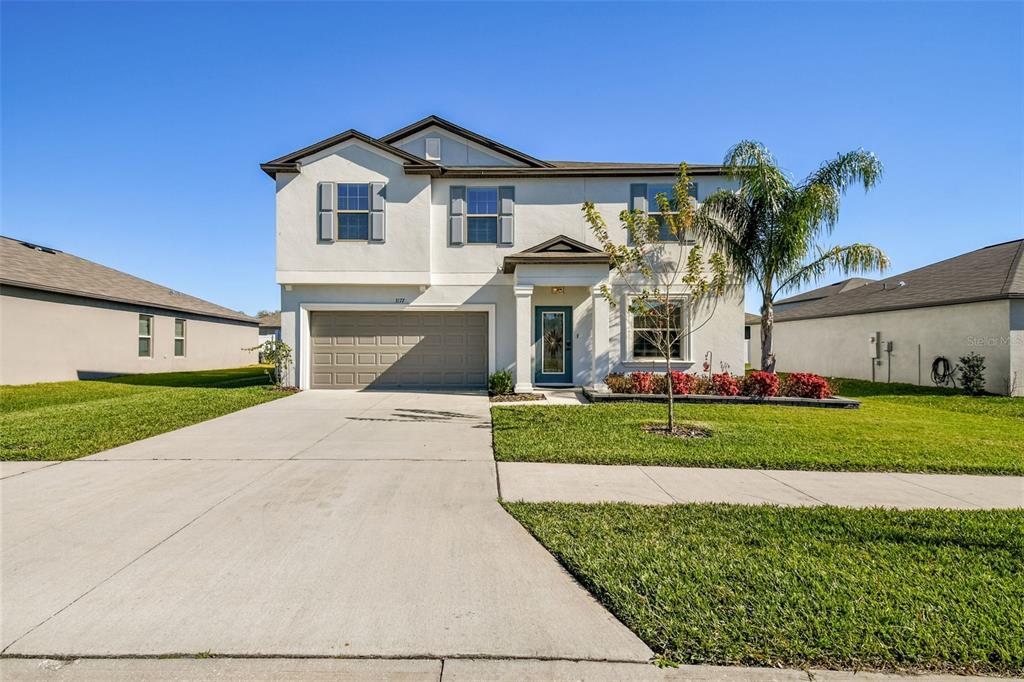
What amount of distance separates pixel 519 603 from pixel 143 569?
2728 mm

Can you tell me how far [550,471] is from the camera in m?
5.66

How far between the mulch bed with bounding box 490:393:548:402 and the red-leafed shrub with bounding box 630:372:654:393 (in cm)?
236

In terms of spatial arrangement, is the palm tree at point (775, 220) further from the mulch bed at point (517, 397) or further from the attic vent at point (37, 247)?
the attic vent at point (37, 247)

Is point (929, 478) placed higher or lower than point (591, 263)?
lower

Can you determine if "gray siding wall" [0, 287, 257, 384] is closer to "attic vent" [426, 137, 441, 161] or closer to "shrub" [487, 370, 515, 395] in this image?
"attic vent" [426, 137, 441, 161]

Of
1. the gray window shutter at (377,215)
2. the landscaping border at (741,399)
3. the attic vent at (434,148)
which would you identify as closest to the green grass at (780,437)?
the landscaping border at (741,399)

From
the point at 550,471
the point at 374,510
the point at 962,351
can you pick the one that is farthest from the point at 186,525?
the point at 962,351

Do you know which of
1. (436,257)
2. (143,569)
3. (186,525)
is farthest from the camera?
(436,257)

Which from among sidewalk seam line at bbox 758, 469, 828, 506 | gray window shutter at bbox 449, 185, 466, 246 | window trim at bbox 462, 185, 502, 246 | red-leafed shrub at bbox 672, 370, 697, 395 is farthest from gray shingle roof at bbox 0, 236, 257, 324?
sidewalk seam line at bbox 758, 469, 828, 506

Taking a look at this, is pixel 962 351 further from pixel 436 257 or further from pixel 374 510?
pixel 374 510

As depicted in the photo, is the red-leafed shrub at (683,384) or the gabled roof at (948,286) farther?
the gabled roof at (948,286)

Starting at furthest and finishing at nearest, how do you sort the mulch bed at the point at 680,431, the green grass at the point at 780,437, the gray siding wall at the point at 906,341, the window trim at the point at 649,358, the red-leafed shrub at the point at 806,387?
the window trim at the point at 649,358 → the gray siding wall at the point at 906,341 → the red-leafed shrub at the point at 806,387 → the mulch bed at the point at 680,431 → the green grass at the point at 780,437

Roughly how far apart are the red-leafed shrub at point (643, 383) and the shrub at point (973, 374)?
9.94 meters

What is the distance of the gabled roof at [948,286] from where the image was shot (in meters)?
13.5
